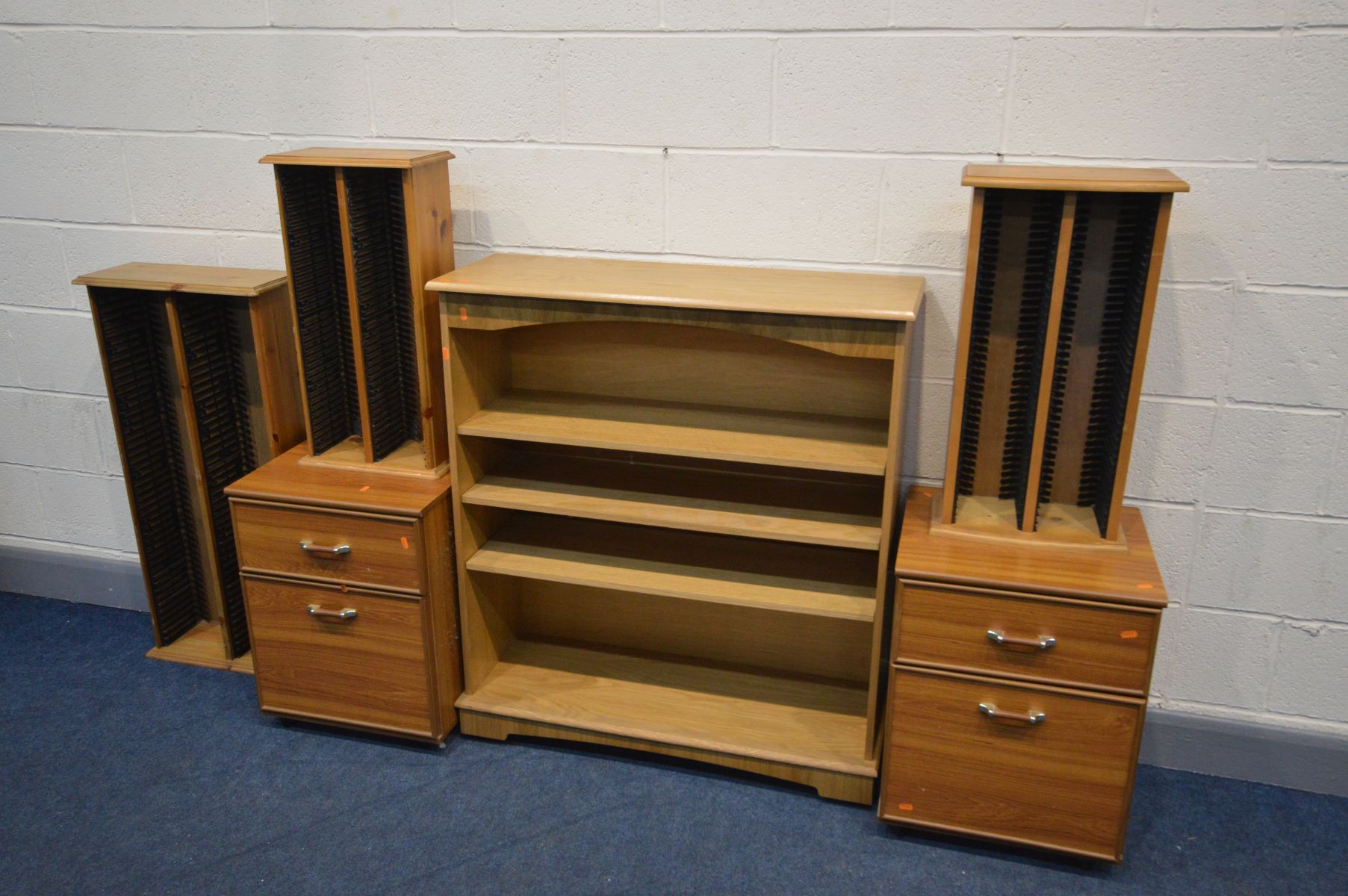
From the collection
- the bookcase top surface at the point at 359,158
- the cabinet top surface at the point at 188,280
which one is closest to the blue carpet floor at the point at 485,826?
the cabinet top surface at the point at 188,280

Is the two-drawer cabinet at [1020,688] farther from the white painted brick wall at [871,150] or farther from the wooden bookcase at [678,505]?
the white painted brick wall at [871,150]

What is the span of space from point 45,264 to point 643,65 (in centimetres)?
170

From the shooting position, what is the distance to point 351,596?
2258 mm

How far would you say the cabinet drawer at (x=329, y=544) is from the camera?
219 cm

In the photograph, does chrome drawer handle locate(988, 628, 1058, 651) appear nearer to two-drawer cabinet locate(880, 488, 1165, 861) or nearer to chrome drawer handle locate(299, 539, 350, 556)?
two-drawer cabinet locate(880, 488, 1165, 861)

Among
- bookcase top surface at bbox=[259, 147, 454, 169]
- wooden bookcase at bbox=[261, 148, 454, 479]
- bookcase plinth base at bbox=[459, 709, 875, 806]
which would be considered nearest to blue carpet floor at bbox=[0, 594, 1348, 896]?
bookcase plinth base at bbox=[459, 709, 875, 806]

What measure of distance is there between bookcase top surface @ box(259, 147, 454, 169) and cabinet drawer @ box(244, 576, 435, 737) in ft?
2.91

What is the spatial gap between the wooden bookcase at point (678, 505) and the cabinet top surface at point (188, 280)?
57cm

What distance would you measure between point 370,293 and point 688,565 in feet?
2.97

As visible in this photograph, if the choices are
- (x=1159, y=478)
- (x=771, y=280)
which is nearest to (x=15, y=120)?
(x=771, y=280)

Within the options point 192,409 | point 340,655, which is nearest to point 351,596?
point 340,655

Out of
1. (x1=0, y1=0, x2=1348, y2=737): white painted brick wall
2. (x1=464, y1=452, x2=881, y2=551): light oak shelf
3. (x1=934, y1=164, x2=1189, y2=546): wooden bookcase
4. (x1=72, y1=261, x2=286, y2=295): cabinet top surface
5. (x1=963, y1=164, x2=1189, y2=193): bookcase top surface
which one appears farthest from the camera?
(x1=72, y1=261, x2=286, y2=295): cabinet top surface

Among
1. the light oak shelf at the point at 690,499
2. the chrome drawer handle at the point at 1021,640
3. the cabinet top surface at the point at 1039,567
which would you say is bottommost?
the chrome drawer handle at the point at 1021,640

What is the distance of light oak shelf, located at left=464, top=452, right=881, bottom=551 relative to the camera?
212 centimetres
